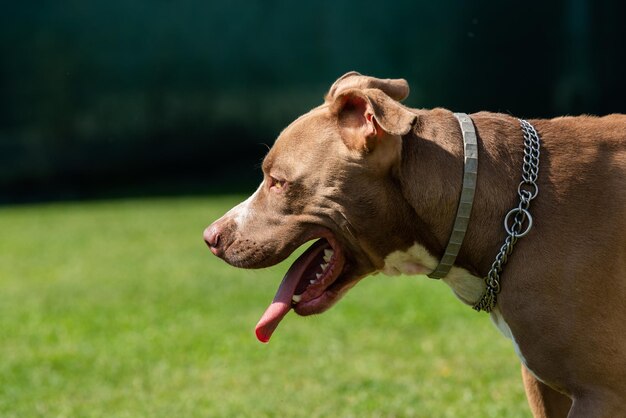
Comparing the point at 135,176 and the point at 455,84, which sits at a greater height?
the point at 455,84

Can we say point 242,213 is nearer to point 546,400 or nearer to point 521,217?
point 521,217

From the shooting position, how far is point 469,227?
4.23 m

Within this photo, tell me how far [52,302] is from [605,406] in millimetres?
7240

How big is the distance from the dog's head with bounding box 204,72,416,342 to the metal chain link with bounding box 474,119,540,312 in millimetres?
392

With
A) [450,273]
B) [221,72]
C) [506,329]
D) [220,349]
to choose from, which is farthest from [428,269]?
[221,72]

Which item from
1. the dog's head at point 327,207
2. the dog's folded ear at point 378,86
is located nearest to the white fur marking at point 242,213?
the dog's head at point 327,207

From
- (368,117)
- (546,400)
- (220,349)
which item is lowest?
(220,349)

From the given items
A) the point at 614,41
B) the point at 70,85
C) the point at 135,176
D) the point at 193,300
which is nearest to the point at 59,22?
the point at 70,85

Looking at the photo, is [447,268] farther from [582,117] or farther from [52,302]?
[52,302]

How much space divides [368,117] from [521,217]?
0.72 metres

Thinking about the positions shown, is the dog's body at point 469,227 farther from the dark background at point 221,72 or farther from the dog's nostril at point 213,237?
the dark background at point 221,72

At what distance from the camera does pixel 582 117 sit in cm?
448

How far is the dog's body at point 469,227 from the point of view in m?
4.01

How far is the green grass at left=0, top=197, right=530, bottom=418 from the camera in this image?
6.64 meters
